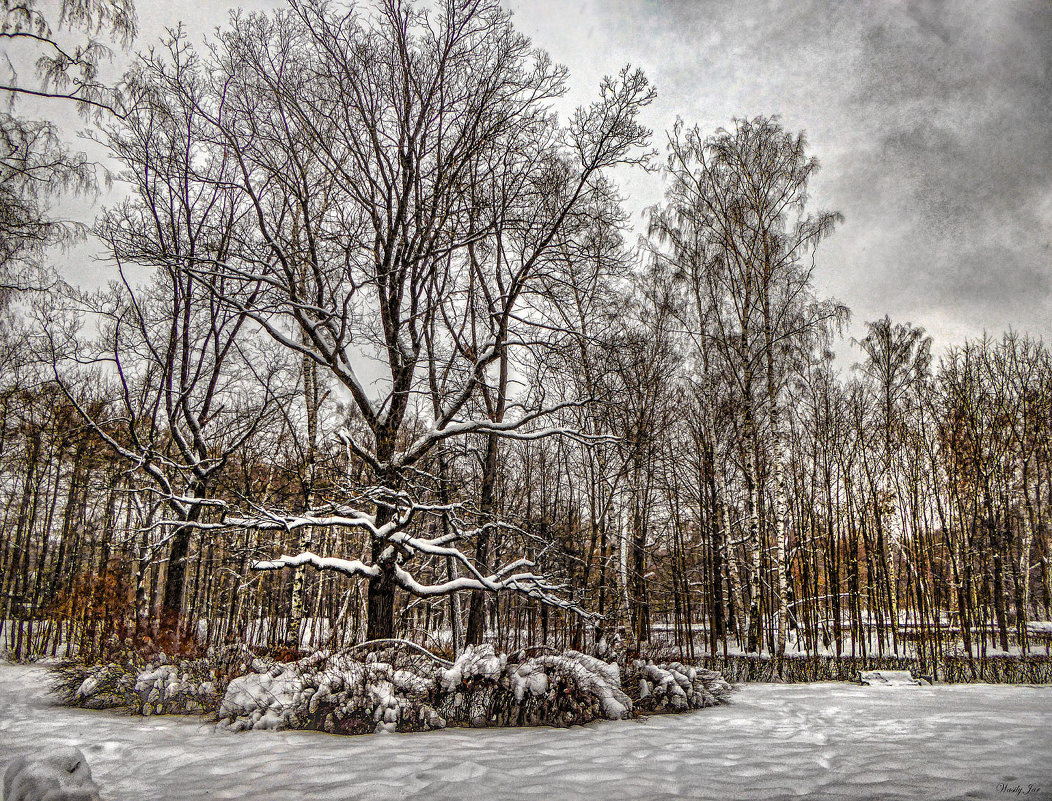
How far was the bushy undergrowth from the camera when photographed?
5.78 metres

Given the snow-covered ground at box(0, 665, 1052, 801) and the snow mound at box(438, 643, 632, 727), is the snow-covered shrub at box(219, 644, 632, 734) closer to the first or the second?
the snow mound at box(438, 643, 632, 727)

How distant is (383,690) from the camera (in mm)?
5863

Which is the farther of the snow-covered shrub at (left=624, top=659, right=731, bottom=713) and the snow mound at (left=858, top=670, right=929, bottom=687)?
the snow mound at (left=858, top=670, right=929, bottom=687)

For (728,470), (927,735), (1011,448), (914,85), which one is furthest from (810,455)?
(927,735)

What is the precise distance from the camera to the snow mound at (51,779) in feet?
9.81

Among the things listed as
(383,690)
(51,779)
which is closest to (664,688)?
(383,690)

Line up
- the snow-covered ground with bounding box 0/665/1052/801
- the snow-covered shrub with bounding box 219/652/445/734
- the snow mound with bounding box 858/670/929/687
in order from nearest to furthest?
the snow-covered ground with bounding box 0/665/1052/801 < the snow-covered shrub with bounding box 219/652/445/734 < the snow mound with bounding box 858/670/929/687

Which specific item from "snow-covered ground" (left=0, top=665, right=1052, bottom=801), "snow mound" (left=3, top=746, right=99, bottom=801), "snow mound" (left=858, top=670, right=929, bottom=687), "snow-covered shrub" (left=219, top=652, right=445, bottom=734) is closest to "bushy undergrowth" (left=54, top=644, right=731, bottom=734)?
"snow-covered shrub" (left=219, top=652, right=445, bottom=734)

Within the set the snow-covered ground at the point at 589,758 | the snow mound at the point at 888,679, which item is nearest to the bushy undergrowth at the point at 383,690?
the snow-covered ground at the point at 589,758

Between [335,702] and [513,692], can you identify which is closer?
[335,702]

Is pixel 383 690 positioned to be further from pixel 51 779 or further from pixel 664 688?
pixel 664 688

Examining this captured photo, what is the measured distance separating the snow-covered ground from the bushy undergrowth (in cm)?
25

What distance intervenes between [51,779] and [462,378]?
25.8ft

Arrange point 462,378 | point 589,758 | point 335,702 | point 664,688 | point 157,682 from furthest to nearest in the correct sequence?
point 462,378, point 664,688, point 157,682, point 335,702, point 589,758
